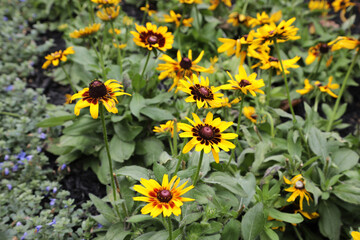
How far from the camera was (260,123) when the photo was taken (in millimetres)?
2309

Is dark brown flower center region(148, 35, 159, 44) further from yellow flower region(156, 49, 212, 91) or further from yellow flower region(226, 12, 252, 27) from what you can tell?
yellow flower region(226, 12, 252, 27)

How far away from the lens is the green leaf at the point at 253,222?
1.59 meters

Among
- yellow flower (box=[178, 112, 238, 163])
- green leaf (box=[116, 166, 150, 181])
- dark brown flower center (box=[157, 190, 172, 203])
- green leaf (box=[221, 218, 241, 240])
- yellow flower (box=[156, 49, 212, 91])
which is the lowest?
green leaf (box=[221, 218, 241, 240])

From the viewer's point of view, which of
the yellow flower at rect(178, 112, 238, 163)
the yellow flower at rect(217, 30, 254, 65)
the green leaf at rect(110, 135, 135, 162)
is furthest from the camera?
the green leaf at rect(110, 135, 135, 162)

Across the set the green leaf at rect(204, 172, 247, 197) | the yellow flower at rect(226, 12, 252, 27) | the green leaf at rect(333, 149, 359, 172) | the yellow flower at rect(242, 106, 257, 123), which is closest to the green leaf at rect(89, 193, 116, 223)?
the green leaf at rect(204, 172, 247, 197)

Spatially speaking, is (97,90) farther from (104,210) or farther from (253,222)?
(253,222)

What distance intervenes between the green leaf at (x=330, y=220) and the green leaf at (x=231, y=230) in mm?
626

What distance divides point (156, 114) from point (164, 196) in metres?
1.06

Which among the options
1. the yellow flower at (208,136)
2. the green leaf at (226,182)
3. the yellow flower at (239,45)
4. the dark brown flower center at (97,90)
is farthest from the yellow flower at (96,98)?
the yellow flower at (239,45)

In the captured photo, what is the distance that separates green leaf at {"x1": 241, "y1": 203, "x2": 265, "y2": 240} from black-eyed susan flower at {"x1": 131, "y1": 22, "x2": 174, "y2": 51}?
3.04 feet

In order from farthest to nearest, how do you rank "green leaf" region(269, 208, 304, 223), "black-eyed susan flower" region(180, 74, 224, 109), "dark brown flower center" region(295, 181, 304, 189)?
"dark brown flower center" region(295, 181, 304, 189) < "green leaf" region(269, 208, 304, 223) < "black-eyed susan flower" region(180, 74, 224, 109)

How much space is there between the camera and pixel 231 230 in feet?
5.35

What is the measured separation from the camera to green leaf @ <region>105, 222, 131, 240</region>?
5.48 ft

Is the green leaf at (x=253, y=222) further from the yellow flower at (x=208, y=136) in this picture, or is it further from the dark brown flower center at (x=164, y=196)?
the dark brown flower center at (x=164, y=196)
